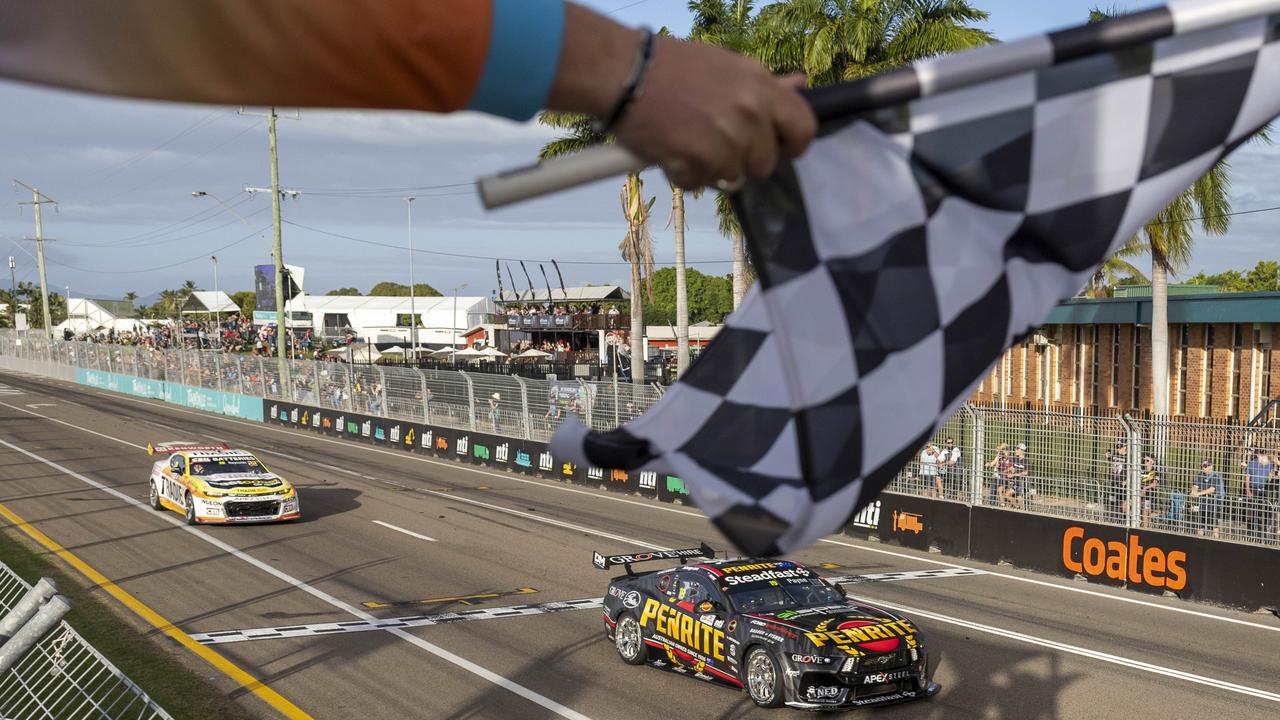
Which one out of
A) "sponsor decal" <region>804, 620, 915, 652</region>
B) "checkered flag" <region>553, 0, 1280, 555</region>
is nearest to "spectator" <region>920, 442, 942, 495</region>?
"sponsor decal" <region>804, 620, 915, 652</region>

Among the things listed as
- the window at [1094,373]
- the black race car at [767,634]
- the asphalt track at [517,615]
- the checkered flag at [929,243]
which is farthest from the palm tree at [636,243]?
the checkered flag at [929,243]

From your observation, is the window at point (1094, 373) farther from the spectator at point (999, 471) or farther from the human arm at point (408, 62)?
the human arm at point (408, 62)

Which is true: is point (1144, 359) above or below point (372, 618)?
above

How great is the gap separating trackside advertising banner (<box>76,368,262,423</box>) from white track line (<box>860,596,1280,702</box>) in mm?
40100

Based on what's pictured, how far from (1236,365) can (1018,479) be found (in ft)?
48.5

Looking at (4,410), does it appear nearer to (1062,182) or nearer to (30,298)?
(1062,182)

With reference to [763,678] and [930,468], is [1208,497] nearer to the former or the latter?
[930,468]

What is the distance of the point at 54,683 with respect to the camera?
8977 millimetres

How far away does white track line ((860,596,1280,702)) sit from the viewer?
37.8 feet

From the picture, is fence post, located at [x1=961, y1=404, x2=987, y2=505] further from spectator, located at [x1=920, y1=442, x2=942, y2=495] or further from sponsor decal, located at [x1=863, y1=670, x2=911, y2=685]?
sponsor decal, located at [x1=863, y1=670, x2=911, y2=685]

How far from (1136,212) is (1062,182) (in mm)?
199

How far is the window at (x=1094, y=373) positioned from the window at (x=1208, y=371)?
4.78 meters

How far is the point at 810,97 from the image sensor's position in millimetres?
2213

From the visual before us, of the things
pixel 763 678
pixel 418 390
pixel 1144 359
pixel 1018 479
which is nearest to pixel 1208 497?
pixel 1018 479
